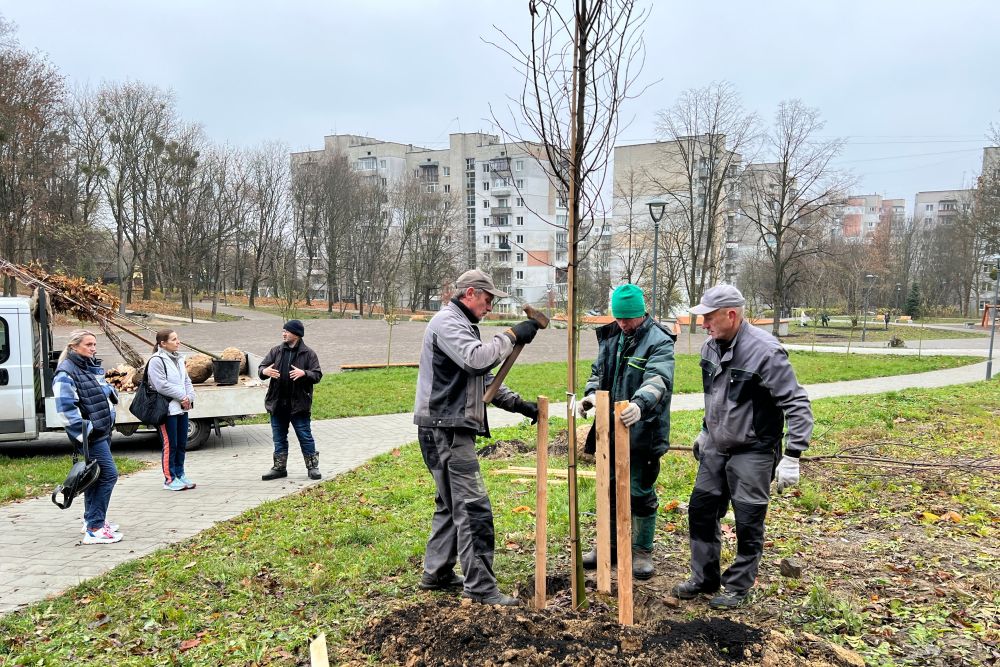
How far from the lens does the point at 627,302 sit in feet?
14.5

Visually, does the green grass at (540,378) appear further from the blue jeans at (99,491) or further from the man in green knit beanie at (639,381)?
the man in green knit beanie at (639,381)

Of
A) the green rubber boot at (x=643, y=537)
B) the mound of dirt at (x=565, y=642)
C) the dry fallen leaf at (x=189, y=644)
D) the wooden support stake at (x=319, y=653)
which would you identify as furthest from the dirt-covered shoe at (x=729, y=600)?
the dry fallen leaf at (x=189, y=644)

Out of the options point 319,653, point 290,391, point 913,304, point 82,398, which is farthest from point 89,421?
point 913,304

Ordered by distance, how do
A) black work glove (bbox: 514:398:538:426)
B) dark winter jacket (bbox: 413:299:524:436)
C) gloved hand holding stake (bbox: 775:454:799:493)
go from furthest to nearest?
black work glove (bbox: 514:398:538:426) → dark winter jacket (bbox: 413:299:524:436) → gloved hand holding stake (bbox: 775:454:799:493)

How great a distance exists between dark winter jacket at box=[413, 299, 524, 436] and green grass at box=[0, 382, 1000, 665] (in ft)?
3.72

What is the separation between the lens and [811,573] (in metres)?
4.48

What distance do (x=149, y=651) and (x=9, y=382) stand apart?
6707 millimetres

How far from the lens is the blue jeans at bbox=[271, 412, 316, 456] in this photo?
807 cm

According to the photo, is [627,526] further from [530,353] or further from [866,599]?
[530,353]

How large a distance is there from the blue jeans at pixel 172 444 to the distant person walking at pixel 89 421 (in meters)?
1.60

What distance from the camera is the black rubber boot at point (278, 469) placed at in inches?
320

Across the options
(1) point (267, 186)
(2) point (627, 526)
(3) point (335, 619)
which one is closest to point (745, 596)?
(2) point (627, 526)

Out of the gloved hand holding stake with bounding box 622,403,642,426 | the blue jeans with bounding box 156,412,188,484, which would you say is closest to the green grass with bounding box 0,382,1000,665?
the gloved hand holding stake with bounding box 622,403,642,426

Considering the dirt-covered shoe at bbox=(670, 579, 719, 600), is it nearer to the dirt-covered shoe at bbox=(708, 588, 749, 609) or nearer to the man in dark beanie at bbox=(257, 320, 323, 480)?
the dirt-covered shoe at bbox=(708, 588, 749, 609)
